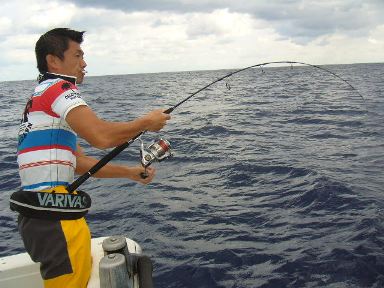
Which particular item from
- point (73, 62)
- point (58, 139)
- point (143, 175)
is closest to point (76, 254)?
point (58, 139)

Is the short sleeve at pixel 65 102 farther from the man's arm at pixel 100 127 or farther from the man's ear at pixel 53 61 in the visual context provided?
the man's ear at pixel 53 61

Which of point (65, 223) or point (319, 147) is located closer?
point (65, 223)

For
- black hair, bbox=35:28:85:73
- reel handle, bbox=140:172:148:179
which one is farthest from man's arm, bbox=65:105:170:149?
reel handle, bbox=140:172:148:179

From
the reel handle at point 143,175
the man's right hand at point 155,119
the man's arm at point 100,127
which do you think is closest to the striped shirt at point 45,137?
the man's arm at point 100,127

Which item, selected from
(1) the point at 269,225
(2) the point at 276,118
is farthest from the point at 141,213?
(2) the point at 276,118

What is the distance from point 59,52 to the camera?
2.87 m

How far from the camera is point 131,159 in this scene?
11.4 meters

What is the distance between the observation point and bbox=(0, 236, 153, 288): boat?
Result: 2711 millimetres

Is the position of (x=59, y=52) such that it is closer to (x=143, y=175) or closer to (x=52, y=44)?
(x=52, y=44)

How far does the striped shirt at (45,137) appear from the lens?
2625 millimetres

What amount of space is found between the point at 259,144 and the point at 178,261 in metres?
7.78

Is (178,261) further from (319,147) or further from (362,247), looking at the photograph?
(319,147)

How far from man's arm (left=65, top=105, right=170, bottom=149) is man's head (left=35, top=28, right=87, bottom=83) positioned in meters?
0.53

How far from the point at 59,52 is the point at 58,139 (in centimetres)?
70
